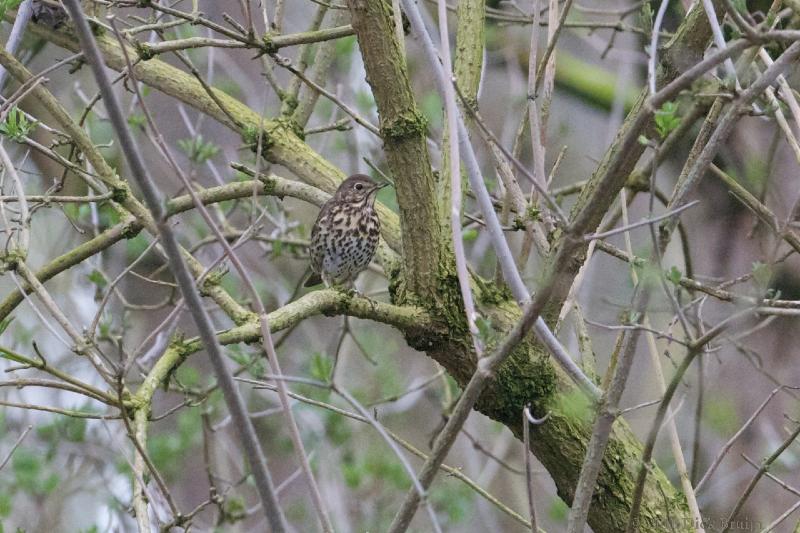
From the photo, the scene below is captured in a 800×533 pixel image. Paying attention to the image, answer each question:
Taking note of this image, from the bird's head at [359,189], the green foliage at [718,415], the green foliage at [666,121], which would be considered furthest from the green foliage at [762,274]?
the bird's head at [359,189]

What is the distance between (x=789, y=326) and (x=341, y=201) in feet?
9.81

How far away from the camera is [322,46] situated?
14.9 feet

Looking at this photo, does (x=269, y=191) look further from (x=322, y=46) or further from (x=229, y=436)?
(x=229, y=436)

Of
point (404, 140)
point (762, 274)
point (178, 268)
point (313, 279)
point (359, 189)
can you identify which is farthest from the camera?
point (313, 279)

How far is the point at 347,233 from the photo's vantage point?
4.75 meters

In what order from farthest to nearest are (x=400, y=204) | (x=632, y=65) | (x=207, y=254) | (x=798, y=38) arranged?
(x=632, y=65) < (x=207, y=254) < (x=400, y=204) < (x=798, y=38)

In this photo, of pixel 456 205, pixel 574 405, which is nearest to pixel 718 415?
pixel 574 405

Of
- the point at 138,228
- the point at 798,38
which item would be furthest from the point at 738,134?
the point at 798,38

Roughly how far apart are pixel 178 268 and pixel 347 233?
2.75 metres

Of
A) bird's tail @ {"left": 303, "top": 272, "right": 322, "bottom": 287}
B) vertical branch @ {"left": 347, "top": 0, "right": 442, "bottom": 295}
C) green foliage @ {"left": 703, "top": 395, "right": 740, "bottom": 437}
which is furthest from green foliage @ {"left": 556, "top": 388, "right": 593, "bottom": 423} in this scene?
bird's tail @ {"left": 303, "top": 272, "right": 322, "bottom": 287}

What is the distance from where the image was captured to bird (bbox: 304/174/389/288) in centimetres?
446

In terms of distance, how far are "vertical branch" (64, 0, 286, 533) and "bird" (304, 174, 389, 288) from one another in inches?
83.4

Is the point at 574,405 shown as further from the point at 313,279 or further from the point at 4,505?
the point at 4,505

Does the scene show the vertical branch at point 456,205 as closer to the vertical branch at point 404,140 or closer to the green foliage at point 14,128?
the vertical branch at point 404,140
